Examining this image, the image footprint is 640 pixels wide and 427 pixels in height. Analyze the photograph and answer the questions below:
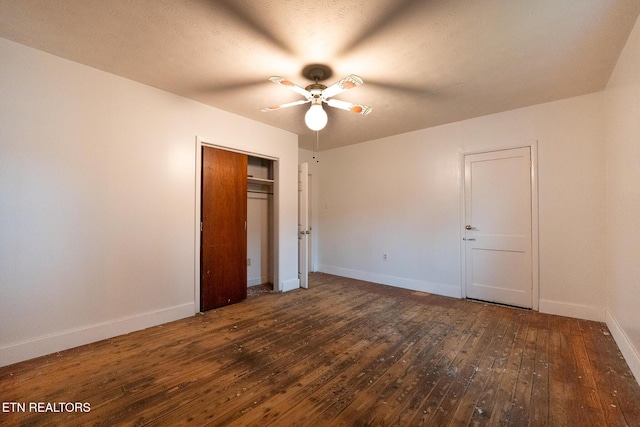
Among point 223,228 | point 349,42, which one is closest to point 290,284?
point 223,228

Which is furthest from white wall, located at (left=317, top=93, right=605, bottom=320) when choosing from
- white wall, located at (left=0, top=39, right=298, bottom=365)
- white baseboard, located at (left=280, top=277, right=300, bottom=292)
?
white wall, located at (left=0, top=39, right=298, bottom=365)

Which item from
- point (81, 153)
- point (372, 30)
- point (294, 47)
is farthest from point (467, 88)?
point (81, 153)

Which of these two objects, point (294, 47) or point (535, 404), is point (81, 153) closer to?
point (294, 47)

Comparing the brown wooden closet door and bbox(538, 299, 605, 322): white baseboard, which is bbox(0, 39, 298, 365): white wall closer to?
the brown wooden closet door

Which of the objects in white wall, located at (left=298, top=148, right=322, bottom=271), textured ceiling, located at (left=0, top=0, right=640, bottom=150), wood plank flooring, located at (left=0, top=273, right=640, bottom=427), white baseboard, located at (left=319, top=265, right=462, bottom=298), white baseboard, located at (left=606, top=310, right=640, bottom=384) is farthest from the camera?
white wall, located at (left=298, top=148, right=322, bottom=271)

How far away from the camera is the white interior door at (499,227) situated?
3385 millimetres

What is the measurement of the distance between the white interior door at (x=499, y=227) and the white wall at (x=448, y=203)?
5.3 inches

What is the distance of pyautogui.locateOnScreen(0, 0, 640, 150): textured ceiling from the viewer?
174cm

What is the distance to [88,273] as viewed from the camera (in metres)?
2.47

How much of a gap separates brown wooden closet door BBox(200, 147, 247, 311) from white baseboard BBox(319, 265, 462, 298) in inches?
86.6

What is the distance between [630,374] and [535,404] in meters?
1.01

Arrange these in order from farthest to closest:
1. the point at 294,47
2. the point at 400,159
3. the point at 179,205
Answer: the point at 400,159
the point at 179,205
the point at 294,47

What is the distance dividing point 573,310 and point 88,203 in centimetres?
539

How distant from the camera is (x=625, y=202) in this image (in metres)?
2.27
